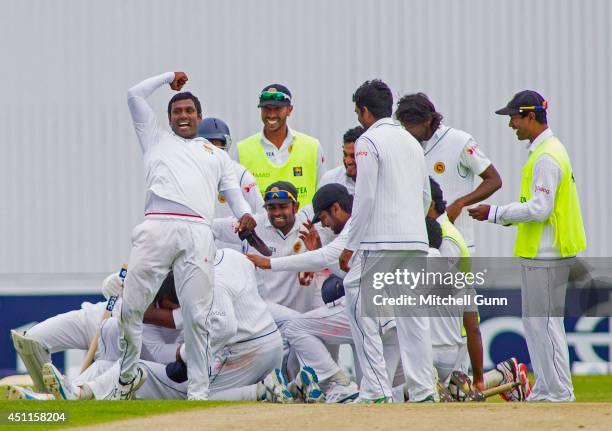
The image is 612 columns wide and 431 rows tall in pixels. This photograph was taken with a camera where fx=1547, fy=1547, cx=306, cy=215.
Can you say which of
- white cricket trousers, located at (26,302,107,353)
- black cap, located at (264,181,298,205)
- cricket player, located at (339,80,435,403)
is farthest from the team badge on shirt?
cricket player, located at (339,80,435,403)

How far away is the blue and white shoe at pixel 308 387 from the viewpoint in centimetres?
948

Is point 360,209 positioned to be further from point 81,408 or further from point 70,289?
point 70,289

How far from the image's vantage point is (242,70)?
43.4 ft

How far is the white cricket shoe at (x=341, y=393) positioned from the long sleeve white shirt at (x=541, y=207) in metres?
1.38

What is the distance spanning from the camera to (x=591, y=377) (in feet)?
38.8

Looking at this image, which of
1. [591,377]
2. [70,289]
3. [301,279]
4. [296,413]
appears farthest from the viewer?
[70,289]

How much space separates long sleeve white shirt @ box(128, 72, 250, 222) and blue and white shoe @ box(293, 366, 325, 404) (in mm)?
1076

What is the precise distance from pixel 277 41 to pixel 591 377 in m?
3.92

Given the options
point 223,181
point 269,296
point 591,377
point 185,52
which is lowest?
point 591,377

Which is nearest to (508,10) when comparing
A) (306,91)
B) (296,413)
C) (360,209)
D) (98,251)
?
(306,91)

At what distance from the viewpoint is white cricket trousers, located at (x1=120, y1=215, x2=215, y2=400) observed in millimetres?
9008

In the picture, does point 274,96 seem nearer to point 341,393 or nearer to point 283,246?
point 283,246

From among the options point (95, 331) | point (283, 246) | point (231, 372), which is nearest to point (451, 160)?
point (283, 246)

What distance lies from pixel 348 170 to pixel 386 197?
175 cm
